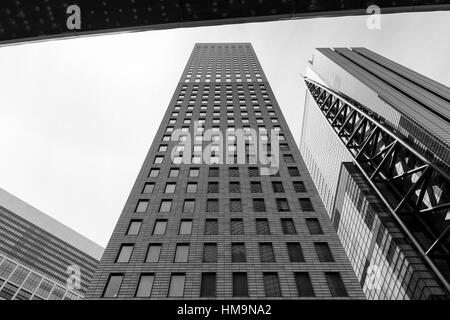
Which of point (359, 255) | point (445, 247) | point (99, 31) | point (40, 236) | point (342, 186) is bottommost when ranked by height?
point (40, 236)

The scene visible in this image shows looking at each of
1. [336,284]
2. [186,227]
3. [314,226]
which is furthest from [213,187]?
[336,284]

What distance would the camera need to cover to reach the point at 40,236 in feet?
408

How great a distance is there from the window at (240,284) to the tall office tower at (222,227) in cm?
7

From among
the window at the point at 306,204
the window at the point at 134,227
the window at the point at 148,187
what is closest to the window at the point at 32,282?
the window at the point at 148,187

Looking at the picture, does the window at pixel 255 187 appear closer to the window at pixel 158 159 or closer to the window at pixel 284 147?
the window at pixel 284 147

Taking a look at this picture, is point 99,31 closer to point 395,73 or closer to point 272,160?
point 272,160

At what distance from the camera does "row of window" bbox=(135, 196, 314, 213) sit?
95.0 ft

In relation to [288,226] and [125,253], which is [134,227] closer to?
[125,253]

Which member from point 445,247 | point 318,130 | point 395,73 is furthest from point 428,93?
point 445,247

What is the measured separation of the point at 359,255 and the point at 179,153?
3820 centimetres

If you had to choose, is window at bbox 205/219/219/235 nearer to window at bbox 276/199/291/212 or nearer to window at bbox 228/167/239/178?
window at bbox 276/199/291/212

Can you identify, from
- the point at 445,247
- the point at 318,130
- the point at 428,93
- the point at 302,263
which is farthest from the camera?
the point at 318,130

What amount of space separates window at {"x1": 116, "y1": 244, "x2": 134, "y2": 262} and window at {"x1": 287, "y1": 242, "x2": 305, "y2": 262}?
42.7ft

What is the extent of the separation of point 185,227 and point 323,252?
474 inches
